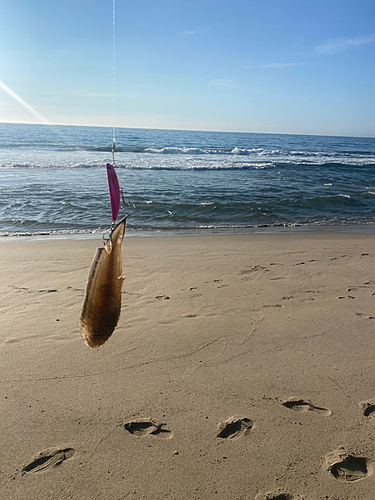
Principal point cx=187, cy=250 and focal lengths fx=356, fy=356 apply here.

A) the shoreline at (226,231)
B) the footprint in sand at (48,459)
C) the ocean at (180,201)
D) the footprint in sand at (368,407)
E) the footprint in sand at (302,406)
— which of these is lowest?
the footprint in sand at (48,459)

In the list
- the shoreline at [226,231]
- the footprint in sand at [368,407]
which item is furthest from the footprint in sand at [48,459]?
the shoreline at [226,231]

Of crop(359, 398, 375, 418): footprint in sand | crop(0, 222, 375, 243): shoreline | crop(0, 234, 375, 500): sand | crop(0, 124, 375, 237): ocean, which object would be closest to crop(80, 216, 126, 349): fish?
crop(0, 234, 375, 500): sand

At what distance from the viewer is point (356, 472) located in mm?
2352

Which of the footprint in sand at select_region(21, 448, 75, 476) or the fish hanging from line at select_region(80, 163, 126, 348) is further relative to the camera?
the footprint in sand at select_region(21, 448, 75, 476)

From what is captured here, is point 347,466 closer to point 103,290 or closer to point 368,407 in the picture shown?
point 368,407

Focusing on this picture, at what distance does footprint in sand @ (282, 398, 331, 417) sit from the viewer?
288cm

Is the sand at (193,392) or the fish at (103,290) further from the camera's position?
the sand at (193,392)

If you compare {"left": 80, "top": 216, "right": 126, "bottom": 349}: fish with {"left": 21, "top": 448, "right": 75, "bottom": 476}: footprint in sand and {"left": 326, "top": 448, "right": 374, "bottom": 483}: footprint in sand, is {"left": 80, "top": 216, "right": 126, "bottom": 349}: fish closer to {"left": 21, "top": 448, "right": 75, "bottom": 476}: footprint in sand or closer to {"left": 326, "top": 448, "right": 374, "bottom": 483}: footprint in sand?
{"left": 21, "top": 448, "right": 75, "bottom": 476}: footprint in sand

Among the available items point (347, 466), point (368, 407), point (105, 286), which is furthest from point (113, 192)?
point (368, 407)

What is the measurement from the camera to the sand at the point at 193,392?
2.33 metres

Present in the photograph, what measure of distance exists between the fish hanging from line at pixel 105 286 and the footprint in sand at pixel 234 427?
1602 millimetres

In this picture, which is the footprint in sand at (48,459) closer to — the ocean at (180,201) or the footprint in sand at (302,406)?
the footprint in sand at (302,406)

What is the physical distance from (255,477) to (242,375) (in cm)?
103

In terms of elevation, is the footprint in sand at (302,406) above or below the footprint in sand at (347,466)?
above
